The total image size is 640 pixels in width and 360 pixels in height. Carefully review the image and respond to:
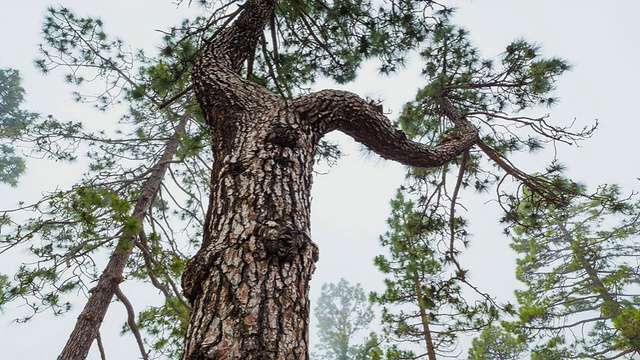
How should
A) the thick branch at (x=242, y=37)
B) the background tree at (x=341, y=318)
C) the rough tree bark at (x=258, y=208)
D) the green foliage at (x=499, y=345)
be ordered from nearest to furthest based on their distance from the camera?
the rough tree bark at (x=258, y=208) < the thick branch at (x=242, y=37) < the green foliage at (x=499, y=345) < the background tree at (x=341, y=318)

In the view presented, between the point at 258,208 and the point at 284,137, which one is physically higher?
the point at 284,137

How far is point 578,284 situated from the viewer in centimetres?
1109

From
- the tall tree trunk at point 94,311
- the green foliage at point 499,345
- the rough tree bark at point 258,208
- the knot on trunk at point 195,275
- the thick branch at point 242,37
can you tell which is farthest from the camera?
the green foliage at point 499,345

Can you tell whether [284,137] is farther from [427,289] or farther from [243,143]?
[427,289]

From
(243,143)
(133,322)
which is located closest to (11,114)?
(133,322)

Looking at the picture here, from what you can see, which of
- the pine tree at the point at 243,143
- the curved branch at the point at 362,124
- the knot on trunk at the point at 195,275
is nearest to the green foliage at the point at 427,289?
the pine tree at the point at 243,143

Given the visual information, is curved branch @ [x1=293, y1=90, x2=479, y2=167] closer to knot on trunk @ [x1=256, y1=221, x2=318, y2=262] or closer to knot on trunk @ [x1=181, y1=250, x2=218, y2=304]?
knot on trunk @ [x1=256, y1=221, x2=318, y2=262]

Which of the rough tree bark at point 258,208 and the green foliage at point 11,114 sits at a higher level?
the green foliage at point 11,114

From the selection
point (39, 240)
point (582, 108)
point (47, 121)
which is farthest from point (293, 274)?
point (582, 108)

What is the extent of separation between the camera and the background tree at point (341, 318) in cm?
2540

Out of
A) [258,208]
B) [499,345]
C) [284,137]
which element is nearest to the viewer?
[258,208]

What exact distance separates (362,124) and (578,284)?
13124 mm

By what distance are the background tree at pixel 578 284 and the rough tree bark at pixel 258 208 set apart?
27.6ft

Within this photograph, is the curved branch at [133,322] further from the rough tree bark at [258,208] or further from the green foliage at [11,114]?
the green foliage at [11,114]
